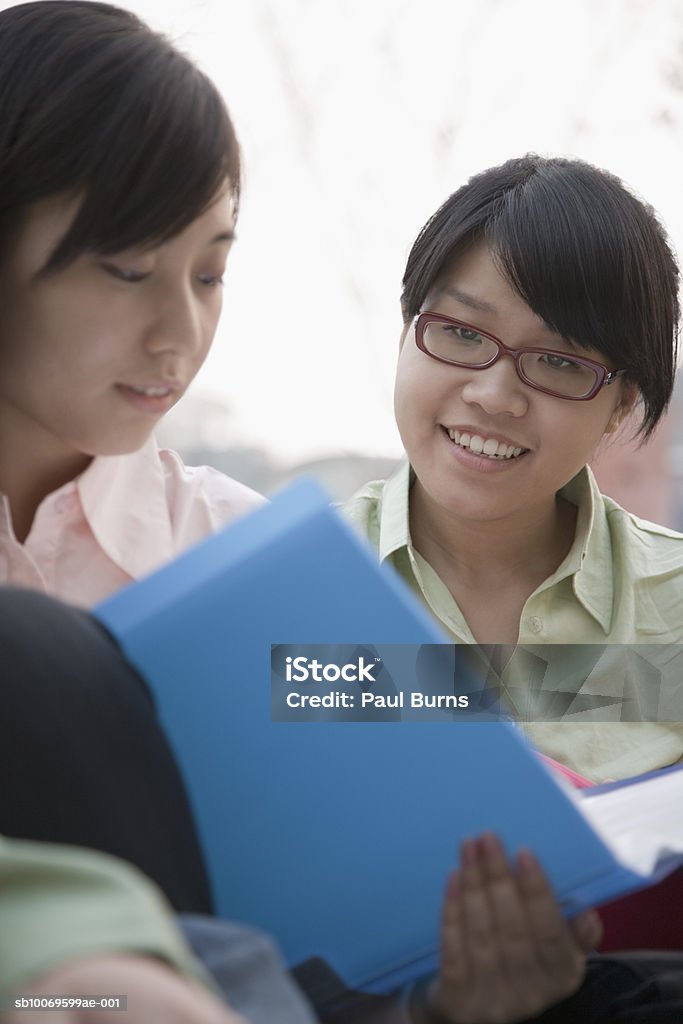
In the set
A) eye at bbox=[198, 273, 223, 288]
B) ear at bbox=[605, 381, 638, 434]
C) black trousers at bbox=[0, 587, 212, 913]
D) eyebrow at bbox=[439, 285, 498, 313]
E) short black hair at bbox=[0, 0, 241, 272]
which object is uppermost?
short black hair at bbox=[0, 0, 241, 272]

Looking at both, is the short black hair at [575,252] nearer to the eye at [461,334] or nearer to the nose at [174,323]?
the eye at [461,334]

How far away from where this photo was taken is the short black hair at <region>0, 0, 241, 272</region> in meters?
0.76

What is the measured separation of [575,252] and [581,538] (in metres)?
0.32

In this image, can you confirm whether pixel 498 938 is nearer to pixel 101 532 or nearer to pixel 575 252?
pixel 101 532

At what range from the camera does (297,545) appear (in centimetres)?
62

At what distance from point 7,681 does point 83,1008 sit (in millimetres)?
196

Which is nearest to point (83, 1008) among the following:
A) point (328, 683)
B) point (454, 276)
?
point (328, 683)

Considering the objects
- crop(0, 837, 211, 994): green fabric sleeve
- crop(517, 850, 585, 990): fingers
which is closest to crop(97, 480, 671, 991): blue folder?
crop(517, 850, 585, 990): fingers

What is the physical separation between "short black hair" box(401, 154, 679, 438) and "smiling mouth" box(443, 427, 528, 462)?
0.41 feet

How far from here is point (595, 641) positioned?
124cm

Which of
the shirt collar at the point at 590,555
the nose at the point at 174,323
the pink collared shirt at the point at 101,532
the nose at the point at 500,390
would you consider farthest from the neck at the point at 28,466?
the shirt collar at the point at 590,555

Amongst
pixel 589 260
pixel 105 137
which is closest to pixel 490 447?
pixel 589 260

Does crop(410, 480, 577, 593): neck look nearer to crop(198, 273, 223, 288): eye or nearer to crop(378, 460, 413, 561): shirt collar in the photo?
crop(378, 460, 413, 561): shirt collar

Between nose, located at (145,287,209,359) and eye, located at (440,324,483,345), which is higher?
nose, located at (145,287,209,359)
